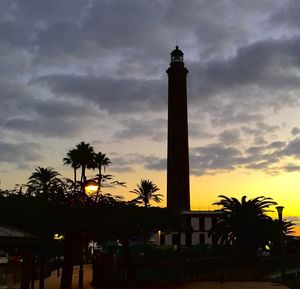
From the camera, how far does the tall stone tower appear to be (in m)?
78.6

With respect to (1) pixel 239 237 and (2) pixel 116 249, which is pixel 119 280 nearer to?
(1) pixel 239 237

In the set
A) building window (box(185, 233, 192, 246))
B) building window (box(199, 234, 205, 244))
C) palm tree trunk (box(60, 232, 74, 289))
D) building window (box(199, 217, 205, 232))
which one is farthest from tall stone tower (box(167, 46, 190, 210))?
palm tree trunk (box(60, 232, 74, 289))

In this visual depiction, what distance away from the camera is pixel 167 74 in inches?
3334

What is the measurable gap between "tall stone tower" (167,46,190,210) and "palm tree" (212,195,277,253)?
2831 centimetres

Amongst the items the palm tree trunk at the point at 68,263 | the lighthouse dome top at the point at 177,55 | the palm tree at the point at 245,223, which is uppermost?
the lighthouse dome top at the point at 177,55

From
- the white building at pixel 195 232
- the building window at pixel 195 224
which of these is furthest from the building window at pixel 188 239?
the building window at pixel 195 224

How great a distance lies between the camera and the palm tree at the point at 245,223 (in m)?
47.1

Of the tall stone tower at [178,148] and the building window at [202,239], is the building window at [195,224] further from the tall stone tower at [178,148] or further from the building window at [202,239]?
the tall stone tower at [178,148]

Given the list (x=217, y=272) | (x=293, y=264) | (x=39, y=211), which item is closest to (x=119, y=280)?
(x=39, y=211)

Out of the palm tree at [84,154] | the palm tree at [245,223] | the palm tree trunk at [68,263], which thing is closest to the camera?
the palm tree trunk at [68,263]

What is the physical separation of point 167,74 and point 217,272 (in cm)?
5426

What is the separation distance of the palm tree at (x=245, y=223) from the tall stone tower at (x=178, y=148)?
92.9ft

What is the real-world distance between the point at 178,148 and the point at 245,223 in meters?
32.9

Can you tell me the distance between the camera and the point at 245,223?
4772 cm
